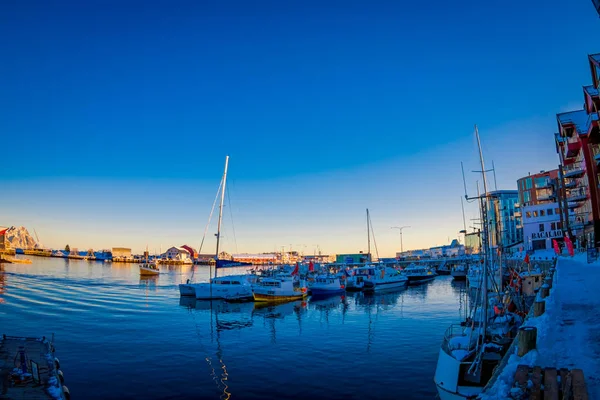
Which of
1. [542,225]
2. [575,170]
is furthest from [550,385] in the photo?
[542,225]

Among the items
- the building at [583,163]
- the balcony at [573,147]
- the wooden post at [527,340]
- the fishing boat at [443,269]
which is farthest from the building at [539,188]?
the wooden post at [527,340]

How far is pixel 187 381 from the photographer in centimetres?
2205

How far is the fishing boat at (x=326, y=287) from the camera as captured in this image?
7206cm

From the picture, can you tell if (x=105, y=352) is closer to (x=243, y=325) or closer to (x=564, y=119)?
(x=243, y=325)

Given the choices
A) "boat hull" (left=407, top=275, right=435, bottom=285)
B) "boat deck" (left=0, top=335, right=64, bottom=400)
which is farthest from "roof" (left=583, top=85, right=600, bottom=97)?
"boat deck" (left=0, top=335, right=64, bottom=400)

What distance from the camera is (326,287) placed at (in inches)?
2874

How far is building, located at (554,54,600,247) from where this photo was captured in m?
53.5

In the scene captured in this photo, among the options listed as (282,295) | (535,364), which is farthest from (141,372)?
(282,295)

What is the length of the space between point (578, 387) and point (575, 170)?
3012 inches

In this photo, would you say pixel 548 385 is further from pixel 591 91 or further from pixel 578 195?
pixel 578 195

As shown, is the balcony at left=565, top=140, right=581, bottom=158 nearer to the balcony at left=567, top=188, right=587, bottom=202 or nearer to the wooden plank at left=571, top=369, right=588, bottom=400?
the balcony at left=567, top=188, right=587, bottom=202

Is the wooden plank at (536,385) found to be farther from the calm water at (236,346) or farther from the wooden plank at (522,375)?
the calm water at (236,346)

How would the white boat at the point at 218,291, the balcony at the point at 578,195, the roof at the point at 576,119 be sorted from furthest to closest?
the balcony at the point at 578,195, the roof at the point at 576,119, the white boat at the point at 218,291

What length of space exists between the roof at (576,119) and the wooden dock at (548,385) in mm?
71716
